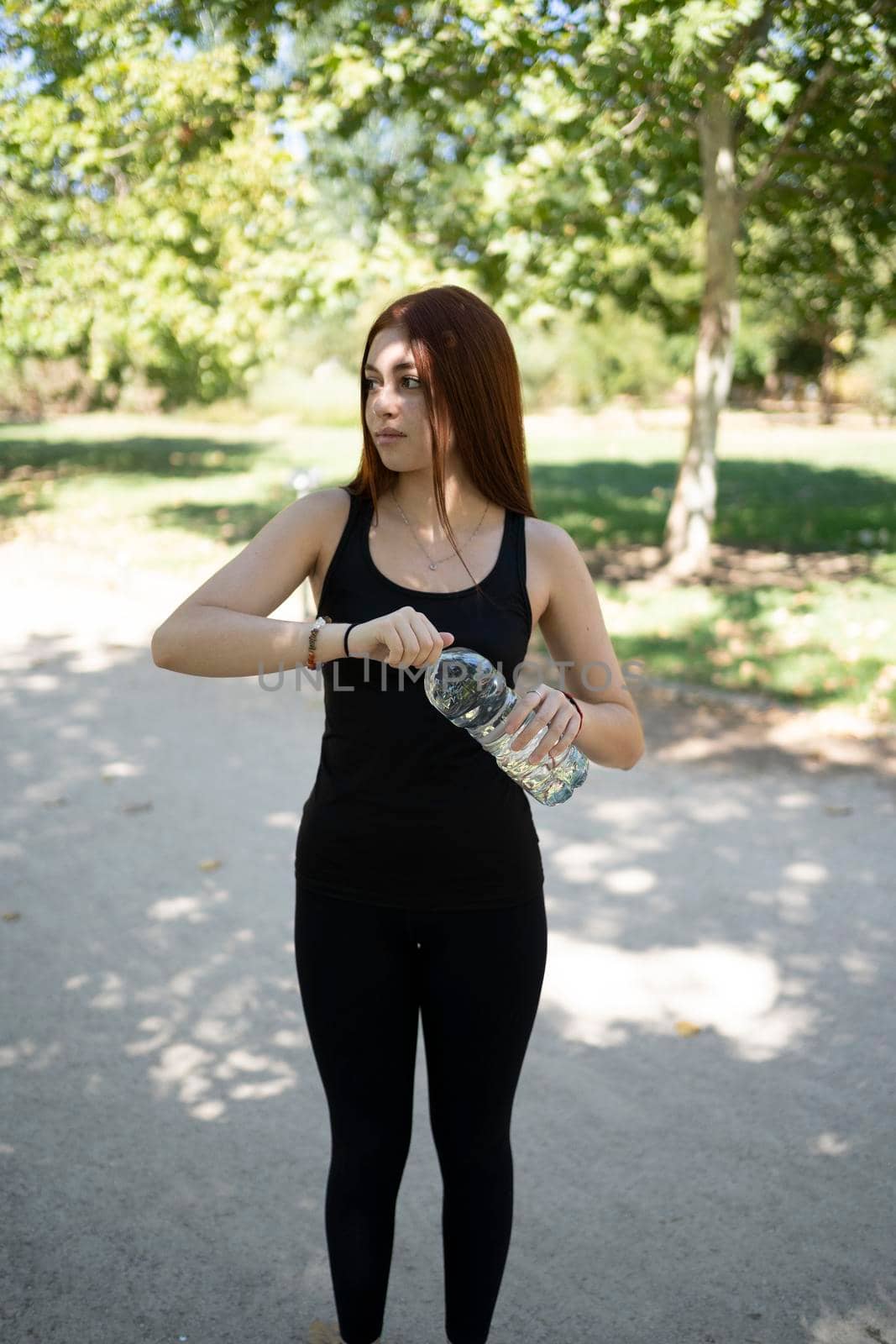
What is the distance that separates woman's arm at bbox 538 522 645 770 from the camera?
245cm

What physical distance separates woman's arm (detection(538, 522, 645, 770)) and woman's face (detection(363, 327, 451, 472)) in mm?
320

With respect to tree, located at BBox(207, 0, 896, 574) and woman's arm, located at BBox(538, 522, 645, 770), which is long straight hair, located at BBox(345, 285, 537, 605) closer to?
woman's arm, located at BBox(538, 522, 645, 770)

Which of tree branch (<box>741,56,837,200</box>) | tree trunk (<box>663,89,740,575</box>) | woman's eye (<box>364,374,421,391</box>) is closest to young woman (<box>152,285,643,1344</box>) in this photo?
woman's eye (<box>364,374,421,391</box>)

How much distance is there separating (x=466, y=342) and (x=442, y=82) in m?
9.35

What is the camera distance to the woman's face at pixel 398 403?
2.28 meters

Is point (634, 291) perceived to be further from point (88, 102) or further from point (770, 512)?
point (88, 102)

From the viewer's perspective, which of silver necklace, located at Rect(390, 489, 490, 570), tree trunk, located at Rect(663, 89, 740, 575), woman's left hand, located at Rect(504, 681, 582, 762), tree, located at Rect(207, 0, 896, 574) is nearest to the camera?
woman's left hand, located at Rect(504, 681, 582, 762)

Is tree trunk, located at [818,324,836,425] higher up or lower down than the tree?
lower down

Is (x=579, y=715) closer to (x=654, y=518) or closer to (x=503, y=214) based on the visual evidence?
(x=503, y=214)

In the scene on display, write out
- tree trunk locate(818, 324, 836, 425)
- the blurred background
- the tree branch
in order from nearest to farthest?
the blurred background < the tree branch < tree trunk locate(818, 324, 836, 425)

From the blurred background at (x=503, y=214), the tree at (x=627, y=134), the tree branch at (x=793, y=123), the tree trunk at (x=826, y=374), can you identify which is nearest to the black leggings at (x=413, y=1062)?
the blurred background at (x=503, y=214)

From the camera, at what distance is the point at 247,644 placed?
224 cm

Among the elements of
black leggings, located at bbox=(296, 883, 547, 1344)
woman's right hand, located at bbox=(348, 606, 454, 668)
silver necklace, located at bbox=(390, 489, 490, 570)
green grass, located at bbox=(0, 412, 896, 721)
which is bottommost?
green grass, located at bbox=(0, 412, 896, 721)

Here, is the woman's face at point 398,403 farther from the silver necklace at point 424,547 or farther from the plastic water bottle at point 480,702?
the plastic water bottle at point 480,702
